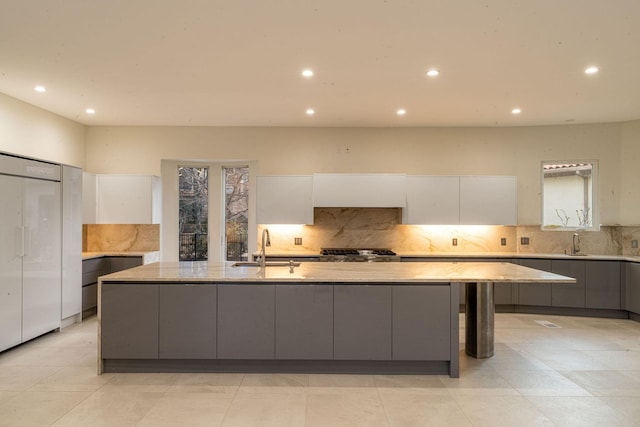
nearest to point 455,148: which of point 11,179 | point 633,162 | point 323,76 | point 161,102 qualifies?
point 633,162

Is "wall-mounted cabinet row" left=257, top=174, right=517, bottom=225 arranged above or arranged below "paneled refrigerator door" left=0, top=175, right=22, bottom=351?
above

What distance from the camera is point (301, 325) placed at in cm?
313

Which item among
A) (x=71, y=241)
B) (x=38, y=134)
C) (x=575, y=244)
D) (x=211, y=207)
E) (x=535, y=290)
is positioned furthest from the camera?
(x=211, y=207)

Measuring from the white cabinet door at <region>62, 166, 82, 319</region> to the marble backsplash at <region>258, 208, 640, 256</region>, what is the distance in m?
2.31

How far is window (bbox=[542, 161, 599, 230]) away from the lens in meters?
5.77

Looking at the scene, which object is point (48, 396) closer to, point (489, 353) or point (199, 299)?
point (199, 299)

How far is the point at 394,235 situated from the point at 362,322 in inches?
114

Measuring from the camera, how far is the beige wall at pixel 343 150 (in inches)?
228

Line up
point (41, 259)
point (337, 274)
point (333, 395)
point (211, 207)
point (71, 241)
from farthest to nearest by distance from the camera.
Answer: point (211, 207) < point (71, 241) < point (41, 259) < point (337, 274) < point (333, 395)

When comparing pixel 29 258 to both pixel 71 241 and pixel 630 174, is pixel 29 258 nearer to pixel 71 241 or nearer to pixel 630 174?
pixel 71 241

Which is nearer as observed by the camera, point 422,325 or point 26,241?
point 422,325

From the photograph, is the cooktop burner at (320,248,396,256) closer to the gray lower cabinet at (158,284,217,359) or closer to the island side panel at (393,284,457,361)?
the island side panel at (393,284,457,361)

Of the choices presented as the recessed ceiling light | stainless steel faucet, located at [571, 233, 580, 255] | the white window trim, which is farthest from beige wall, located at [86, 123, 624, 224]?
the recessed ceiling light

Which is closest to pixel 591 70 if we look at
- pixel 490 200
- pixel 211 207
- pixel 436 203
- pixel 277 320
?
pixel 490 200
